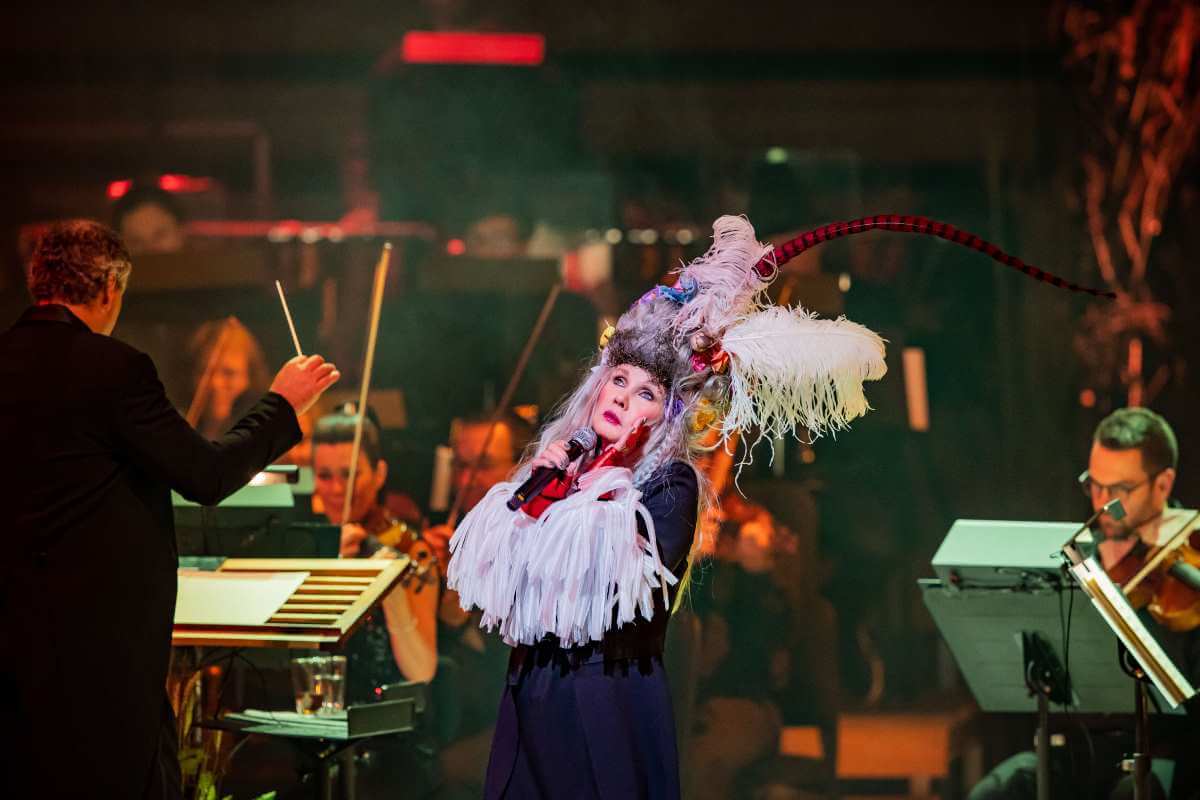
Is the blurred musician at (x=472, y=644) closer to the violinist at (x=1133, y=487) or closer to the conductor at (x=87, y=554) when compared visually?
the violinist at (x=1133, y=487)

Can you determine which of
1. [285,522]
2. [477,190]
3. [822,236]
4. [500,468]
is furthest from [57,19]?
[822,236]

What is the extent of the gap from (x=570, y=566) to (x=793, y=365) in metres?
0.59

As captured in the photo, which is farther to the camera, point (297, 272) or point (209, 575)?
point (297, 272)

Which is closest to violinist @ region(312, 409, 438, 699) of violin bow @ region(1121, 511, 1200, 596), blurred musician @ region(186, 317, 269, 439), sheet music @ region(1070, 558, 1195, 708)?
blurred musician @ region(186, 317, 269, 439)

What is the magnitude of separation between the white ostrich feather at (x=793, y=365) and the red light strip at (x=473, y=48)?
8.43 feet

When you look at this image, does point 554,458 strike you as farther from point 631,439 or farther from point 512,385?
point 512,385

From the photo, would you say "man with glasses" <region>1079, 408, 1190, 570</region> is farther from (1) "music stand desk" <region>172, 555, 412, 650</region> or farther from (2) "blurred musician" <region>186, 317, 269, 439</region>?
(2) "blurred musician" <region>186, 317, 269, 439</region>

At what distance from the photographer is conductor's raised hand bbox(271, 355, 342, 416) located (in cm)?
238

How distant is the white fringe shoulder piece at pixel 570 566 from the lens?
2.12 m

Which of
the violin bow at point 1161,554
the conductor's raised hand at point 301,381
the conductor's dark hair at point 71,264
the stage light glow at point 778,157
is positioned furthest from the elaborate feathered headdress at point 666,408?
the stage light glow at point 778,157

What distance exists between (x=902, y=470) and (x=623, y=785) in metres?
2.85

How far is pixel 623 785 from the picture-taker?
2.15 m

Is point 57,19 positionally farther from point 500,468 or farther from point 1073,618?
point 1073,618

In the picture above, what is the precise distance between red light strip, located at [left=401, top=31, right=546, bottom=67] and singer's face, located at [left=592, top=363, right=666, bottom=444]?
8.78 ft
